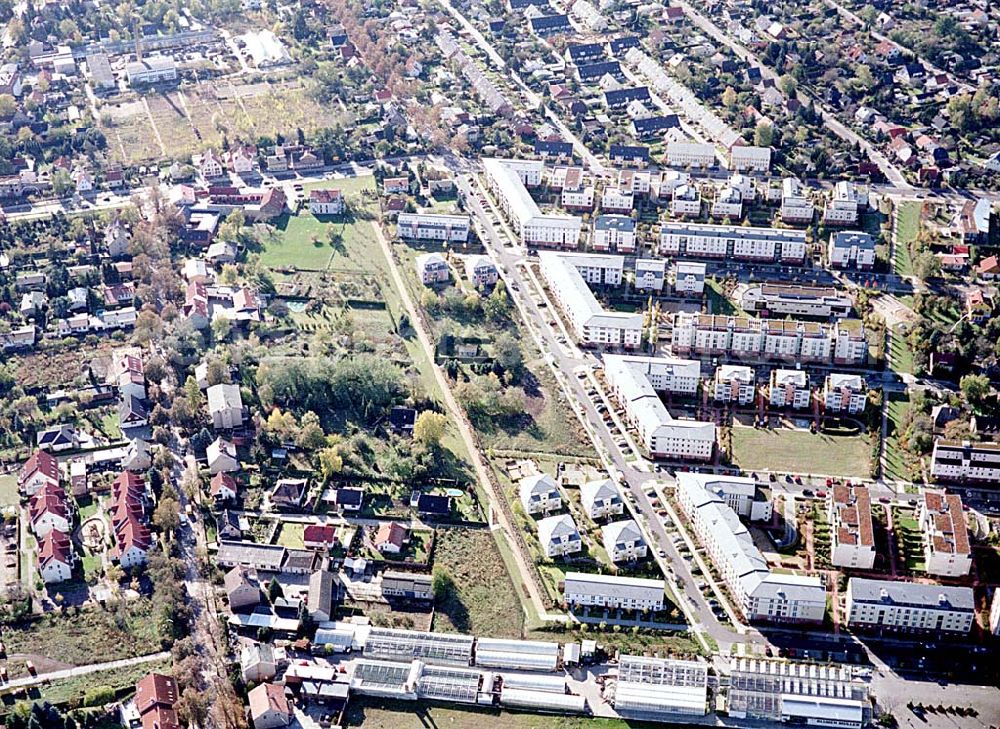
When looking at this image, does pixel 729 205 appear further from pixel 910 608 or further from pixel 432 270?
pixel 910 608

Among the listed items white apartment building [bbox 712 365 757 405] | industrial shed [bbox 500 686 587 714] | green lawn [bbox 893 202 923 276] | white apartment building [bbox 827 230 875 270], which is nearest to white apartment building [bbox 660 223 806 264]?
white apartment building [bbox 827 230 875 270]

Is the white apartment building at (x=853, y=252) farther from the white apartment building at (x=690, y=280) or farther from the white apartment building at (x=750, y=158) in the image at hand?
the white apartment building at (x=750, y=158)

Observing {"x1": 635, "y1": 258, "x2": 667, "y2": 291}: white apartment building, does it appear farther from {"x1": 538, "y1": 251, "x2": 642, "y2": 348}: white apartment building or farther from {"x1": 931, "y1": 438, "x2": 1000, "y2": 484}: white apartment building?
{"x1": 931, "y1": 438, "x2": 1000, "y2": 484}: white apartment building

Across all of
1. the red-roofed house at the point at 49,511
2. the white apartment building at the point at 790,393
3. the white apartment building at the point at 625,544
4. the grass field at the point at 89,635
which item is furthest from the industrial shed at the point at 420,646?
the white apartment building at the point at 790,393

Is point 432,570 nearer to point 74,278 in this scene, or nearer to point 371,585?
point 371,585

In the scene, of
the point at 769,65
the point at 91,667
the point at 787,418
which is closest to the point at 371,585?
the point at 91,667
